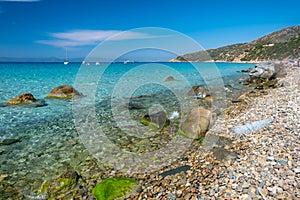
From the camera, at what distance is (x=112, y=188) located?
504cm

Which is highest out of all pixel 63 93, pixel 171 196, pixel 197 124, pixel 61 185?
pixel 197 124

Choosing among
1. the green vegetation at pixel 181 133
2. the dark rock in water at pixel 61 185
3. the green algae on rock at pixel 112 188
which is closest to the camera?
the green algae on rock at pixel 112 188

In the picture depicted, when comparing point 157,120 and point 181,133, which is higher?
point 157,120

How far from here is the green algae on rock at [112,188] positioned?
4846 millimetres

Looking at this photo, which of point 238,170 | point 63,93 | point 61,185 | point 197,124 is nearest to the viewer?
point 238,170

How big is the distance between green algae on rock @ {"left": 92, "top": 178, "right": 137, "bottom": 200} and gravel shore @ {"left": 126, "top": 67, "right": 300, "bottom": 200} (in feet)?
0.80

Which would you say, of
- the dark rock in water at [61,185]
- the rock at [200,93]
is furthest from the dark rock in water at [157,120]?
the rock at [200,93]

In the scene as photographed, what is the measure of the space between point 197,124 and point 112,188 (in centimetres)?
406

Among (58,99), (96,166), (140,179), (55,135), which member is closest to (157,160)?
(140,179)

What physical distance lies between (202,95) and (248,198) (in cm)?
1298

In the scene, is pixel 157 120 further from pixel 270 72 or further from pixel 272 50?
pixel 272 50

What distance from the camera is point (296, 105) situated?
987cm

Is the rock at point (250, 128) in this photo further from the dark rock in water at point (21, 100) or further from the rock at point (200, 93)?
the dark rock in water at point (21, 100)

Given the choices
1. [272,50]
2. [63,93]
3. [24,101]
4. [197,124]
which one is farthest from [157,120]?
[272,50]
